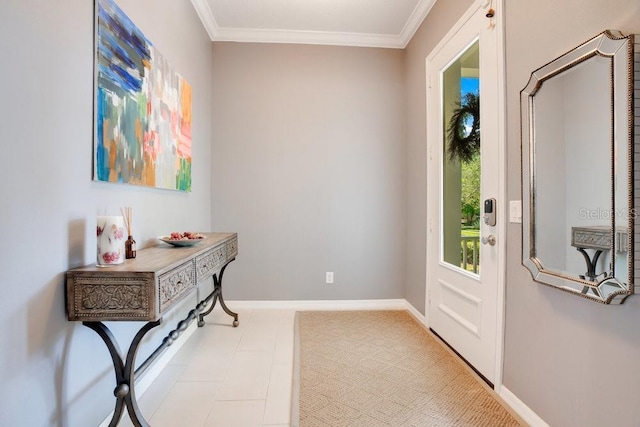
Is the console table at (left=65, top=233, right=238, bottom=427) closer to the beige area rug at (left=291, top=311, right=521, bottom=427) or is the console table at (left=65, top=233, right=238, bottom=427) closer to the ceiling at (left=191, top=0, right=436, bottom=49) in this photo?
the beige area rug at (left=291, top=311, right=521, bottom=427)

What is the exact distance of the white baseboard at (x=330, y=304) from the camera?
10.8 ft

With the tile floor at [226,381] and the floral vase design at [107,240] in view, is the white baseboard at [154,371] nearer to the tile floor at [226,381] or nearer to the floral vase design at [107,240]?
the tile floor at [226,381]

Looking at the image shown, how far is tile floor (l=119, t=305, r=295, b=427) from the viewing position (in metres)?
1.65

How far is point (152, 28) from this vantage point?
6.44 ft

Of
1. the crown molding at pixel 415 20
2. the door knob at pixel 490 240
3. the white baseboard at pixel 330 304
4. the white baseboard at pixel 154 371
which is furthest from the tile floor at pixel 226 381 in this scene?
the crown molding at pixel 415 20

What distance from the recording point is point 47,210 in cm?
116

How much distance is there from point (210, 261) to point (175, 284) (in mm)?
583

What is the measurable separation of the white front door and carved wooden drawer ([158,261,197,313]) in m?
1.73

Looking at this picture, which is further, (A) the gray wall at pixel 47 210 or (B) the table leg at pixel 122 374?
(B) the table leg at pixel 122 374

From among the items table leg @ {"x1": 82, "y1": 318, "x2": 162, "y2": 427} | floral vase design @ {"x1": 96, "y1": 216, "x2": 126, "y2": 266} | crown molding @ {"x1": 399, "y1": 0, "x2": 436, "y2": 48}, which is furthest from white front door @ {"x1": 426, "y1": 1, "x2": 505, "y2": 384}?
floral vase design @ {"x1": 96, "y1": 216, "x2": 126, "y2": 266}

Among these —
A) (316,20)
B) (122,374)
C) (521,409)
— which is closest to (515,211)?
(521,409)

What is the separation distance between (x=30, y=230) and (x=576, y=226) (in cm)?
207

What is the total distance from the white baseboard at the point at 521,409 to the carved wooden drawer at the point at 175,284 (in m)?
1.83

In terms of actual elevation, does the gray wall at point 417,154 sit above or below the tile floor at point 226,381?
above
